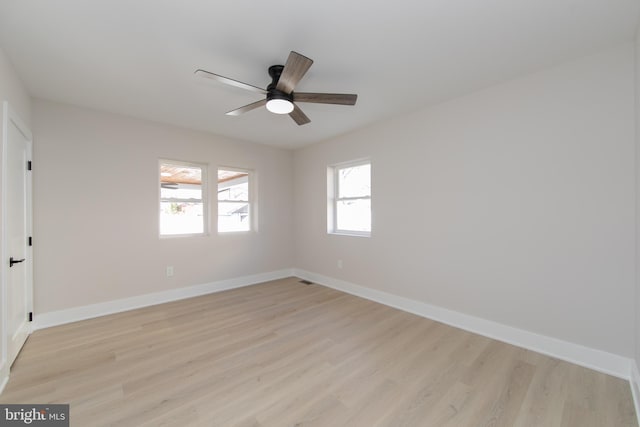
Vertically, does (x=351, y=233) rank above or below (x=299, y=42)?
below

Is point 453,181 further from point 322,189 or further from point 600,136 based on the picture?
point 322,189

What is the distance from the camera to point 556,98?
2.26 meters

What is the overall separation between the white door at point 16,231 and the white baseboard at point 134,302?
8.3 inches

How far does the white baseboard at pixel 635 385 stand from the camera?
1.67m

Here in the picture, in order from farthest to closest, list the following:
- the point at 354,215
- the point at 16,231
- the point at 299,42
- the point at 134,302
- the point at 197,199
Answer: the point at 354,215 < the point at 197,199 < the point at 134,302 < the point at 16,231 < the point at 299,42

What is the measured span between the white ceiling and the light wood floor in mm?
2536

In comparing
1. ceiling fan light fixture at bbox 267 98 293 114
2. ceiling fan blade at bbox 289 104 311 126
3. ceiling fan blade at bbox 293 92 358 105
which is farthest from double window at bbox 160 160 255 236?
ceiling fan blade at bbox 293 92 358 105

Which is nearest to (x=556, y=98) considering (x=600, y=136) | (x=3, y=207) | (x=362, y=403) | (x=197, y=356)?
(x=600, y=136)

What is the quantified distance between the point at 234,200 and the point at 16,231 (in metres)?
2.54

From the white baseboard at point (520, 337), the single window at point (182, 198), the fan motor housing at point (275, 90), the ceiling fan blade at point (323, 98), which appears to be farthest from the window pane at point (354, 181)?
the single window at point (182, 198)

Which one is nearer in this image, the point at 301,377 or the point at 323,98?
the point at 301,377

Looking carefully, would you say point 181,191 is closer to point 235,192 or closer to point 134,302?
point 235,192

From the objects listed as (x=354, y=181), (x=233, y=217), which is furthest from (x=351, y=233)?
(x=233, y=217)

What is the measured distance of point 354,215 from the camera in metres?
4.25
